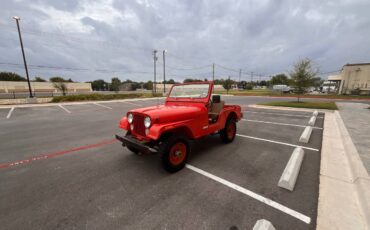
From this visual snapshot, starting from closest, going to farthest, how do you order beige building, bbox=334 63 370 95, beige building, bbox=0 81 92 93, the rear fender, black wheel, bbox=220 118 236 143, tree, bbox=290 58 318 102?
1. the rear fender
2. black wheel, bbox=220 118 236 143
3. tree, bbox=290 58 318 102
4. beige building, bbox=334 63 370 95
5. beige building, bbox=0 81 92 93

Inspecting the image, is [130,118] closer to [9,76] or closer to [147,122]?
[147,122]

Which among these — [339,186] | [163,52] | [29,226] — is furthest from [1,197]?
[163,52]

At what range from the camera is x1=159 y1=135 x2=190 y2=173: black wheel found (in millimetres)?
3091

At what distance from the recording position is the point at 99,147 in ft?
16.0

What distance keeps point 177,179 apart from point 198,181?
410mm

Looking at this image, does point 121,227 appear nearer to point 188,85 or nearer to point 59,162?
point 59,162

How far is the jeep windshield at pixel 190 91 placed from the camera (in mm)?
4453

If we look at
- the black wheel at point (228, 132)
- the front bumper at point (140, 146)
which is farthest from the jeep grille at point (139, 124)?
the black wheel at point (228, 132)

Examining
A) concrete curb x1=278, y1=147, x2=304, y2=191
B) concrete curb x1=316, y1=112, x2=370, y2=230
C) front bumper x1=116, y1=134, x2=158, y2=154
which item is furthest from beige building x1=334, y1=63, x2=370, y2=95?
front bumper x1=116, y1=134, x2=158, y2=154

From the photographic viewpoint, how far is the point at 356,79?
32750 mm

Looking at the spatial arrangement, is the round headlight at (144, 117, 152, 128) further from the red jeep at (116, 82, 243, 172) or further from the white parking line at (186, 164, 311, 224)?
the white parking line at (186, 164, 311, 224)

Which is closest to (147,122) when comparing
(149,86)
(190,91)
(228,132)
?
(190,91)

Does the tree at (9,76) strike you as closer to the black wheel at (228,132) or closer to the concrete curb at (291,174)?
the black wheel at (228,132)

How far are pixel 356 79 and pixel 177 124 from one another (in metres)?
46.7
